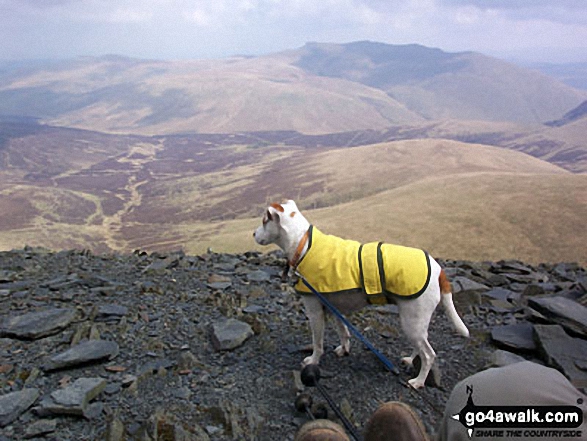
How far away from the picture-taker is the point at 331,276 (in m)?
5.95

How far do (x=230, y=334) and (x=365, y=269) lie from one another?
2.83 meters

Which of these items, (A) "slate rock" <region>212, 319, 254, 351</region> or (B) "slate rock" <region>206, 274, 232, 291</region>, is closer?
(A) "slate rock" <region>212, 319, 254, 351</region>

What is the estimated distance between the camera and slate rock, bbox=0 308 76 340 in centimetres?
711

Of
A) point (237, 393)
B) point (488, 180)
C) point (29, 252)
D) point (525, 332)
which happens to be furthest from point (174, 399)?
point (488, 180)

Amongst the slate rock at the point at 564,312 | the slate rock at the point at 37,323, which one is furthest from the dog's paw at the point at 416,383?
the slate rock at the point at 37,323

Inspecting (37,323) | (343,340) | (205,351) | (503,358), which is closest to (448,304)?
(503,358)

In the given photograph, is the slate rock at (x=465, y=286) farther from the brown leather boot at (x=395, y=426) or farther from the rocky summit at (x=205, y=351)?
the brown leather boot at (x=395, y=426)

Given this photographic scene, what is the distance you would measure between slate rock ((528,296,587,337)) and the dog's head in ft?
16.1

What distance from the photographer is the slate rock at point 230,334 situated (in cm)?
703

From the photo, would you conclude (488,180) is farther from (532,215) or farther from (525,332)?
(525,332)

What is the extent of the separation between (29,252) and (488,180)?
145ft

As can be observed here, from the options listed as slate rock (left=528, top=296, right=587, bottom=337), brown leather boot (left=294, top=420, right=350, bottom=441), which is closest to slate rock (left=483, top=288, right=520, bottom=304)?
slate rock (left=528, top=296, right=587, bottom=337)

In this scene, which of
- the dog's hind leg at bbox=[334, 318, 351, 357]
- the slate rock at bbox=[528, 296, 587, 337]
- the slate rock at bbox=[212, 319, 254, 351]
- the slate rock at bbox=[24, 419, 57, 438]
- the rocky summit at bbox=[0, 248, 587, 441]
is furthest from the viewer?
the slate rock at bbox=[528, 296, 587, 337]

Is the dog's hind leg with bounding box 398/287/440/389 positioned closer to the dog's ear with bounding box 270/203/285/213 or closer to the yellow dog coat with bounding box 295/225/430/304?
the yellow dog coat with bounding box 295/225/430/304
